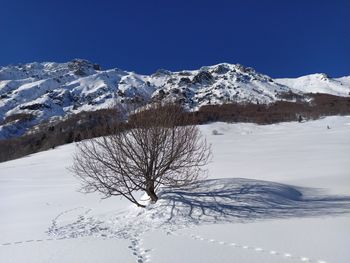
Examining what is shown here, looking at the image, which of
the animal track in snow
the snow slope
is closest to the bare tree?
the snow slope

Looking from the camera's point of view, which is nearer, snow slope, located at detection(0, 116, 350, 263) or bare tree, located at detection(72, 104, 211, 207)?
snow slope, located at detection(0, 116, 350, 263)

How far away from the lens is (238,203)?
553 inches

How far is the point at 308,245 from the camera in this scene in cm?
772

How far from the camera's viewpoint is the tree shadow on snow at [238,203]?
12.5m

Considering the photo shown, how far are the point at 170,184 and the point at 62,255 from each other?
7784 mm

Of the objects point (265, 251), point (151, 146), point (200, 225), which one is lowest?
point (200, 225)

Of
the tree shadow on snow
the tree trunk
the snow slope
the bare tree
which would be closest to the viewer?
the snow slope

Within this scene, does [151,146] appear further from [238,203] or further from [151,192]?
[238,203]

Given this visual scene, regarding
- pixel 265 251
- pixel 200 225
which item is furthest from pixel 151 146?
pixel 265 251

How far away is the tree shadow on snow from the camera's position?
1253cm

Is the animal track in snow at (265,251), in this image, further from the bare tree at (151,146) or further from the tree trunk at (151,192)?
the tree trunk at (151,192)

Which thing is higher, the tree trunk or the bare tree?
the bare tree

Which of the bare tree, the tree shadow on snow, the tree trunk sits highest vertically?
the bare tree

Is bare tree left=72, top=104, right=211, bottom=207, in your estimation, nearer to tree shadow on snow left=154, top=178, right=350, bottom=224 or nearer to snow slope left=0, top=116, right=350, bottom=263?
tree shadow on snow left=154, top=178, right=350, bottom=224
